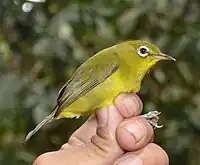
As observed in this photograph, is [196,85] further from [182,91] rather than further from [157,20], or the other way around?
[157,20]

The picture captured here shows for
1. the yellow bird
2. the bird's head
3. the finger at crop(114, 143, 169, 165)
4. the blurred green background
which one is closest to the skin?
the finger at crop(114, 143, 169, 165)

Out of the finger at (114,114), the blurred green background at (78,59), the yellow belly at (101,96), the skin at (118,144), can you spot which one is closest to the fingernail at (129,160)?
the skin at (118,144)

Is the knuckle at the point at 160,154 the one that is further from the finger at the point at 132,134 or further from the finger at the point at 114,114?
the finger at the point at 114,114

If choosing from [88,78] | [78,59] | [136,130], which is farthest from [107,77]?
[78,59]

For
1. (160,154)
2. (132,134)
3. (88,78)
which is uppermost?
(88,78)

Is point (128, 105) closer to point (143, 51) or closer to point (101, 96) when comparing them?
point (101, 96)

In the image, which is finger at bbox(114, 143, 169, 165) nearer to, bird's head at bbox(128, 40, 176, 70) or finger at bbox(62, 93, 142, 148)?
finger at bbox(62, 93, 142, 148)
